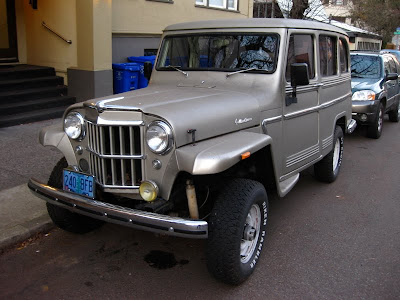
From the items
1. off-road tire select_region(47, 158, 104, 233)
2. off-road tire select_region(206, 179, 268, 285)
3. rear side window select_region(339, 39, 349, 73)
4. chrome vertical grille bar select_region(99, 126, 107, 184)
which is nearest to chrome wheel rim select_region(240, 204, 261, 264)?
off-road tire select_region(206, 179, 268, 285)

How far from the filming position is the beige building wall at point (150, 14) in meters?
10.1

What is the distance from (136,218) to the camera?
300cm

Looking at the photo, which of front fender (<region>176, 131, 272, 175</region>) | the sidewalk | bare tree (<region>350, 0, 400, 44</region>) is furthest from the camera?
bare tree (<region>350, 0, 400, 44</region>)

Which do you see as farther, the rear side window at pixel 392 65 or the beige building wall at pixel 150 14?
the rear side window at pixel 392 65

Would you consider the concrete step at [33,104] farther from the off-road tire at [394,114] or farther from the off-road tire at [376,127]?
the off-road tire at [394,114]

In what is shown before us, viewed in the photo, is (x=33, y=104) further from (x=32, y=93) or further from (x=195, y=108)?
(x=195, y=108)

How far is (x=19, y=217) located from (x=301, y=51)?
3474mm

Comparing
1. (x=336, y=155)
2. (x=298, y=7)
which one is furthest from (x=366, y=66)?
(x=298, y=7)

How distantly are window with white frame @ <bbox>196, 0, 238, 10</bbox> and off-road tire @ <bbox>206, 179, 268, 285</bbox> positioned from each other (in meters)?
10.3

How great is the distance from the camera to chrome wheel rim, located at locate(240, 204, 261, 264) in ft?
11.4

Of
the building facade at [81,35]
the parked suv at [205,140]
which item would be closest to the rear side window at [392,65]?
the building facade at [81,35]

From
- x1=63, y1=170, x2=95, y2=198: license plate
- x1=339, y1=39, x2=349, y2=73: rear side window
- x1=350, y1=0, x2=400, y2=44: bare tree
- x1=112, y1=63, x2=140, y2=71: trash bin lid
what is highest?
x1=350, y1=0, x2=400, y2=44: bare tree

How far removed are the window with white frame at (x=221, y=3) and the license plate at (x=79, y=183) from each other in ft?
33.2

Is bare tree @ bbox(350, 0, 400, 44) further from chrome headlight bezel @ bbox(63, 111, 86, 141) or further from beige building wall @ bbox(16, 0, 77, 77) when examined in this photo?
chrome headlight bezel @ bbox(63, 111, 86, 141)
